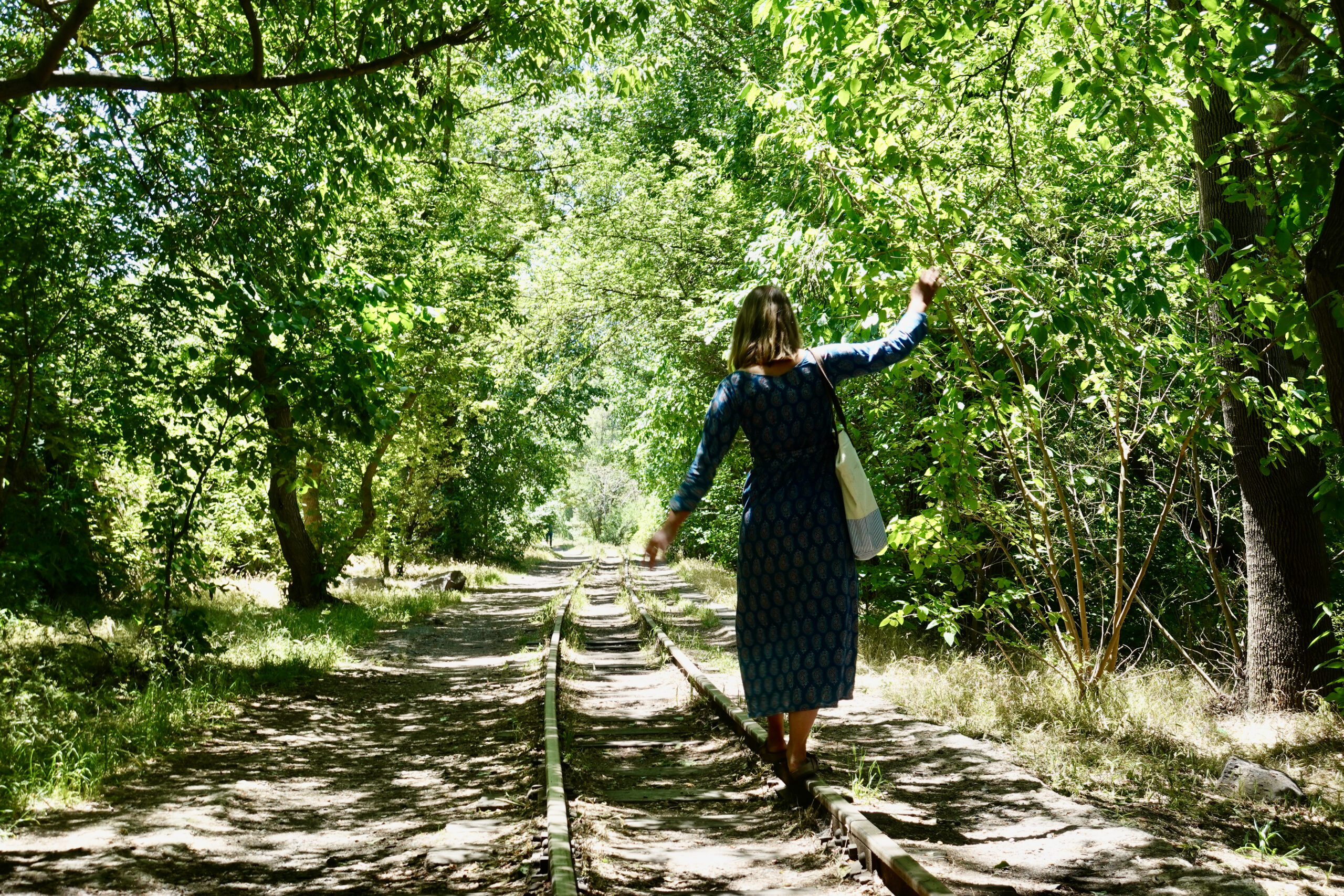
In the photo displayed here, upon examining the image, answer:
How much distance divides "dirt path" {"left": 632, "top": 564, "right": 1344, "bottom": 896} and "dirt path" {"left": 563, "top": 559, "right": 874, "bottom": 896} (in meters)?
0.42

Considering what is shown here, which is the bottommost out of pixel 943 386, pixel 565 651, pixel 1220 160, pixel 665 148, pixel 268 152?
pixel 565 651

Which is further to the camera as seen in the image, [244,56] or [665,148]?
[665,148]

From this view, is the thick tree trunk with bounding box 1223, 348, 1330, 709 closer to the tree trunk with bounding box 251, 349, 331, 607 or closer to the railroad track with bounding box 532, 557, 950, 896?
the railroad track with bounding box 532, 557, 950, 896

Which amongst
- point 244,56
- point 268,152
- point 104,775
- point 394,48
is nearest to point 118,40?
point 244,56

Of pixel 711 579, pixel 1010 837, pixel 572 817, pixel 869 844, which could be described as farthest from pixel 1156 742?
pixel 711 579

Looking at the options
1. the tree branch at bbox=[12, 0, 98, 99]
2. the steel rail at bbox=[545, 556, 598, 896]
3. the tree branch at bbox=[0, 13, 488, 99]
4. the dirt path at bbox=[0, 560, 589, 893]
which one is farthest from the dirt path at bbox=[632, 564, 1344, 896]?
the tree branch at bbox=[12, 0, 98, 99]

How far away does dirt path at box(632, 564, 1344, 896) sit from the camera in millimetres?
3582

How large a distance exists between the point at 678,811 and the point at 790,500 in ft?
6.34

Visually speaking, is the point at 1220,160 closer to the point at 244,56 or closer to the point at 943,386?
the point at 943,386

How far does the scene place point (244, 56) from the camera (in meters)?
9.37

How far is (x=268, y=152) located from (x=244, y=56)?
3.63 feet

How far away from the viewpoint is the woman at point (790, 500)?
4.25 meters

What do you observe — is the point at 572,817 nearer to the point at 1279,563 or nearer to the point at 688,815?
the point at 688,815

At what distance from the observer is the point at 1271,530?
718 centimetres
